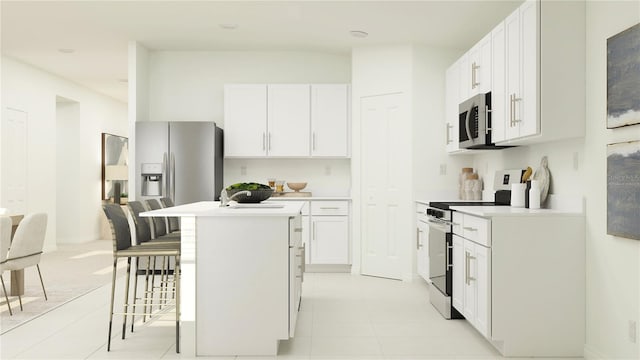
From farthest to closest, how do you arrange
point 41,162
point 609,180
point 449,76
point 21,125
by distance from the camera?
point 41,162 < point 21,125 < point 449,76 < point 609,180

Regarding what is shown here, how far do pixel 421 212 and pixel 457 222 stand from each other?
1512mm

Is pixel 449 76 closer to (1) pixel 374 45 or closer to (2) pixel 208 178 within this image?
(1) pixel 374 45

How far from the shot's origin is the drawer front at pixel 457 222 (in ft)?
13.2

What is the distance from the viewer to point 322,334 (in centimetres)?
388

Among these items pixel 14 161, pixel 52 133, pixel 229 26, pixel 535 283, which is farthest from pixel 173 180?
pixel 535 283

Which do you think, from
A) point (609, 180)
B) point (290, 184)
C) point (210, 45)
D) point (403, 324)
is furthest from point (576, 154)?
point (210, 45)

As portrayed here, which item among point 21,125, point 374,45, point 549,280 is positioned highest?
point 374,45

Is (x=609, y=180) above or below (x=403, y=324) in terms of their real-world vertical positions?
above

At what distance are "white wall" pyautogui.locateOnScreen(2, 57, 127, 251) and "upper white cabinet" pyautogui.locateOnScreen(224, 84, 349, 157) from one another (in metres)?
3.13

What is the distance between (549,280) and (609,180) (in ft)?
2.42

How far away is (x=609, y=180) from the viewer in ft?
10.1

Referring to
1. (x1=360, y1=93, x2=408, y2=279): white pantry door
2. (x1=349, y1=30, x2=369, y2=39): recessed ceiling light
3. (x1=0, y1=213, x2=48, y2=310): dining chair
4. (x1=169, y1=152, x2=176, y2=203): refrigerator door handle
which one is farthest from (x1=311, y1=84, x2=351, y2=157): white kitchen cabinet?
(x1=0, y1=213, x2=48, y2=310): dining chair

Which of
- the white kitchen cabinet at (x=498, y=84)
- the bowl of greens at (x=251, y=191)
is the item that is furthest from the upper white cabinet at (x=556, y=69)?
the bowl of greens at (x=251, y=191)

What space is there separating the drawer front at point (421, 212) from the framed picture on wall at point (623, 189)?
2.46 metres
